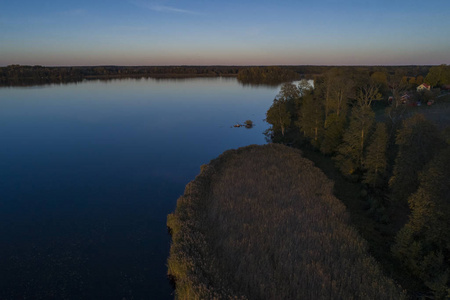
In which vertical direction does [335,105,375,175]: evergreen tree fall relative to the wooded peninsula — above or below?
above

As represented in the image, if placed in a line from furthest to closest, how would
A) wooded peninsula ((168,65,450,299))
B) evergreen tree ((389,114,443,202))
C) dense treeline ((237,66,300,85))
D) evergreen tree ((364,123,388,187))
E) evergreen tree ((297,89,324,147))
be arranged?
dense treeline ((237,66,300,85))
evergreen tree ((297,89,324,147))
evergreen tree ((364,123,388,187))
evergreen tree ((389,114,443,202))
wooded peninsula ((168,65,450,299))

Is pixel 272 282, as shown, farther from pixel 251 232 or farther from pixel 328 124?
pixel 328 124

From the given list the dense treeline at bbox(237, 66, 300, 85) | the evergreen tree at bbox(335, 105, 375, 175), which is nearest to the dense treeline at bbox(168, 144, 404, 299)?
the evergreen tree at bbox(335, 105, 375, 175)

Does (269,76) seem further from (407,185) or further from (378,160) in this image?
(407,185)

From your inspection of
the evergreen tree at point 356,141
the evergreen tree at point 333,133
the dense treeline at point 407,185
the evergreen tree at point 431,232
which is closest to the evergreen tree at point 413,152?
the dense treeline at point 407,185

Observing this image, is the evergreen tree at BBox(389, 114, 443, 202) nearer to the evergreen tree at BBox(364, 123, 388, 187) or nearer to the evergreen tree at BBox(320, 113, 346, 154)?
the evergreen tree at BBox(364, 123, 388, 187)

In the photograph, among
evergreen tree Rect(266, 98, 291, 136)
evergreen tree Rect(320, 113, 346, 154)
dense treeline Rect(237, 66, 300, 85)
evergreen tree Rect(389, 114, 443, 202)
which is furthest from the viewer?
dense treeline Rect(237, 66, 300, 85)

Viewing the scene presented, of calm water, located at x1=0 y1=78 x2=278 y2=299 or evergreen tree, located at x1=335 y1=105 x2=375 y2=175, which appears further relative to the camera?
evergreen tree, located at x1=335 y1=105 x2=375 y2=175
